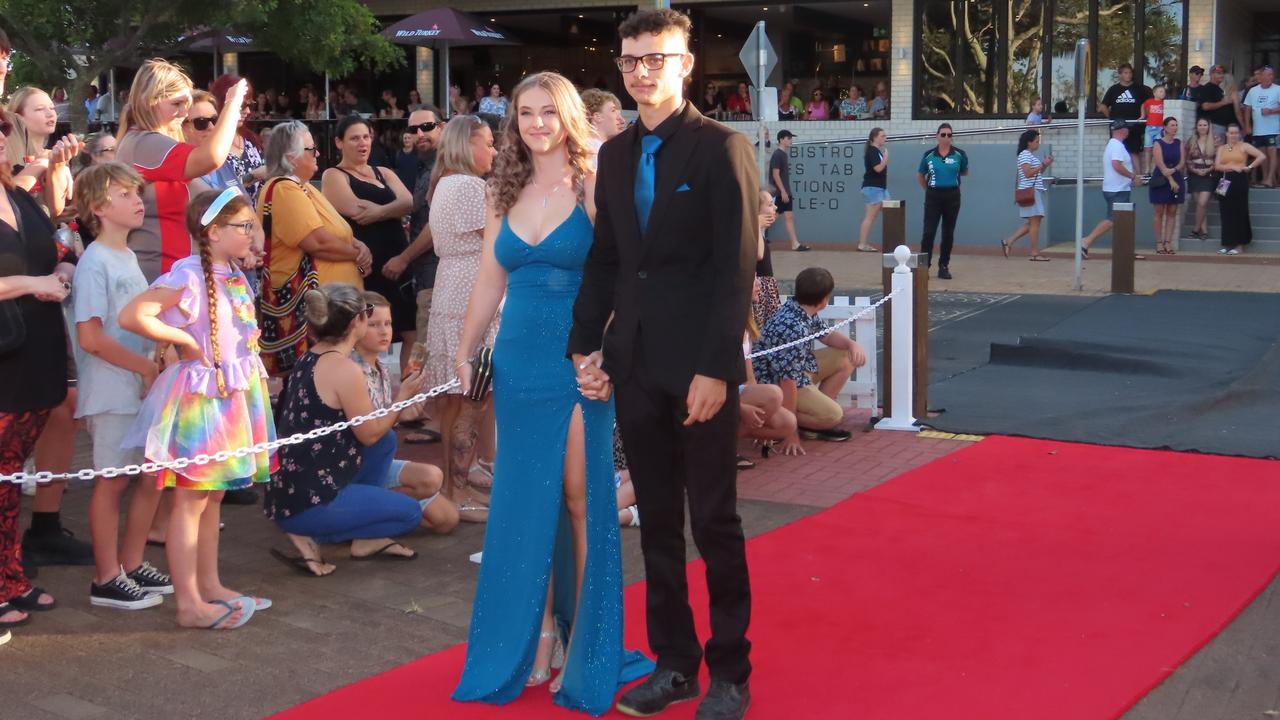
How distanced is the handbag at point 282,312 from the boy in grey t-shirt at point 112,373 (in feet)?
6.44

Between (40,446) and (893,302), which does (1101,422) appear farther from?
(40,446)

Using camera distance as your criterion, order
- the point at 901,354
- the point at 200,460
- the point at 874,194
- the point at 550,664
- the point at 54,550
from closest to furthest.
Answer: the point at 550,664 < the point at 200,460 < the point at 54,550 < the point at 901,354 < the point at 874,194

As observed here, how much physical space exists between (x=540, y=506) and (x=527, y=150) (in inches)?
44.2

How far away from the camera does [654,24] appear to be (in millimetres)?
3957

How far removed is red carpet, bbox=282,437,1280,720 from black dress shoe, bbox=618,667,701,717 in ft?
0.16

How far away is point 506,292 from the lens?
15.5ft

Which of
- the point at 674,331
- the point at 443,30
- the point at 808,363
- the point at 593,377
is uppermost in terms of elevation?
the point at 443,30

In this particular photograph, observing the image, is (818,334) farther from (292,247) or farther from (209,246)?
(209,246)

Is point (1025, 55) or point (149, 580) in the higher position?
point (1025, 55)

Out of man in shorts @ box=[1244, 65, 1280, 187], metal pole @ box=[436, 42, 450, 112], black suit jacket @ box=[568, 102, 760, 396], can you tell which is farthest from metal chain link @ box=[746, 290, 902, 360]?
metal pole @ box=[436, 42, 450, 112]

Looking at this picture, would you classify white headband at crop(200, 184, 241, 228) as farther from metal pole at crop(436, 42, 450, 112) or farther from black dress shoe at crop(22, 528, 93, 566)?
metal pole at crop(436, 42, 450, 112)

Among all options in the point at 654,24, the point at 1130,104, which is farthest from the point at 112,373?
the point at 1130,104

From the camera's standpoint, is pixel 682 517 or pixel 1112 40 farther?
pixel 1112 40

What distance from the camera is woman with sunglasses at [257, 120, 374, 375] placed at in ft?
23.9
